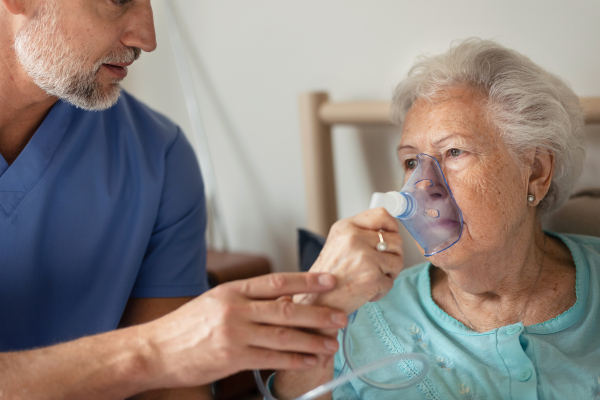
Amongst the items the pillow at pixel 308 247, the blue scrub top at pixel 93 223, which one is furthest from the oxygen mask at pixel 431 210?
the blue scrub top at pixel 93 223

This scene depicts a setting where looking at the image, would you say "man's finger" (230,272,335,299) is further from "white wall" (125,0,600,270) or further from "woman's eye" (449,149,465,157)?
"white wall" (125,0,600,270)

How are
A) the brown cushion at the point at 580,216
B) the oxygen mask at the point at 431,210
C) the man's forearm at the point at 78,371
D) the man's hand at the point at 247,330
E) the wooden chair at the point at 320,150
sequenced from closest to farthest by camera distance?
the man's hand at the point at 247,330, the man's forearm at the point at 78,371, the oxygen mask at the point at 431,210, the brown cushion at the point at 580,216, the wooden chair at the point at 320,150

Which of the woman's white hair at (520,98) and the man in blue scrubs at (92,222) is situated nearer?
the man in blue scrubs at (92,222)

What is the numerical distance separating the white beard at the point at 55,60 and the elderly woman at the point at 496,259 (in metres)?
0.73

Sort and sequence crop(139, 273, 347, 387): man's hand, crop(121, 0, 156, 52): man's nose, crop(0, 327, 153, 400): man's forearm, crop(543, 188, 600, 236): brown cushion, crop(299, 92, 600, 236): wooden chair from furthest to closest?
crop(299, 92, 600, 236): wooden chair, crop(543, 188, 600, 236): brown cushion, crop(121, 0, 156, 52): man's nose, crop(0, 327, 153, 400): man's forearm, crop(139, 273, 347, 387): man's hand

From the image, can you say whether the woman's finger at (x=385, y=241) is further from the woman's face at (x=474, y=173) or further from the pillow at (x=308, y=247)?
the pillow at (x=308, y=247)

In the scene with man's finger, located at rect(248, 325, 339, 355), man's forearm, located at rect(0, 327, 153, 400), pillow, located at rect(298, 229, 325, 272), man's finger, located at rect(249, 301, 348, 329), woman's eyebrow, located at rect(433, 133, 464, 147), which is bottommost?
pillow, located at rect(298, 229, 325, 272)

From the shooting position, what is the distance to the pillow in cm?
164

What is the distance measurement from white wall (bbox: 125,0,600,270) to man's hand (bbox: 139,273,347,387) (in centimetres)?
97

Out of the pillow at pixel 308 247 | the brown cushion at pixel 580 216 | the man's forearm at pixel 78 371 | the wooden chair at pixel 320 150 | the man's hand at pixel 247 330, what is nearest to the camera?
the man's hand at pixel 247 330

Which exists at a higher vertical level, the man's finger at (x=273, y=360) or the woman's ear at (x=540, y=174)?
the woman's ear at (x=540, y=174)

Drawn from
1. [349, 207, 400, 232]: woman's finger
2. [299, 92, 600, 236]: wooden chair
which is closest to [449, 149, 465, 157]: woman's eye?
[349, 207, 400, 232]: woman's finger

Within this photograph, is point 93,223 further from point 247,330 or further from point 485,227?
point 485,227

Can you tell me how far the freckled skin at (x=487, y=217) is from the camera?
1.12m
